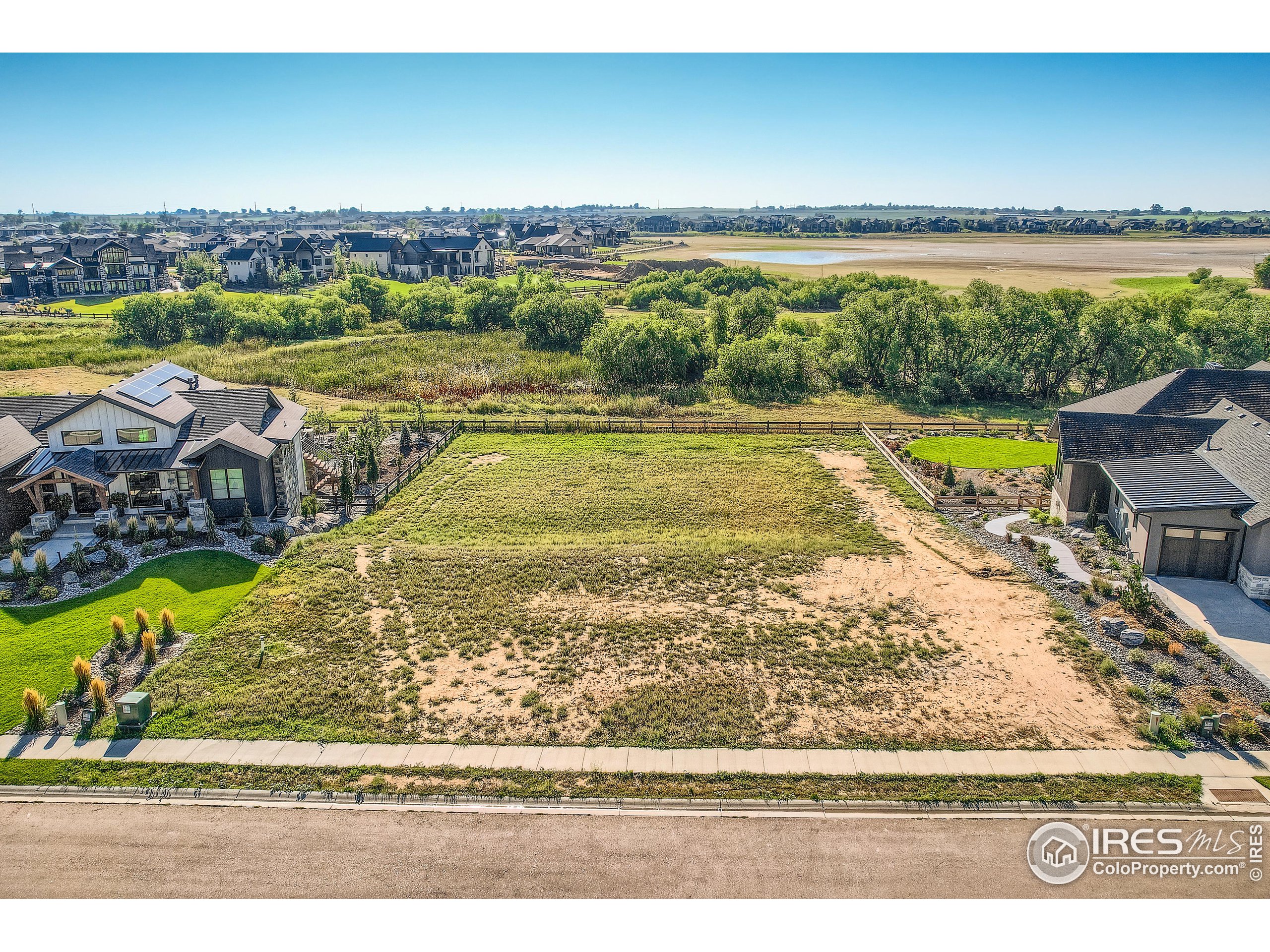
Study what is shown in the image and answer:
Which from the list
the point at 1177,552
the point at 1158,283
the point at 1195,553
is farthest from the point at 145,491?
the point at 1158,283

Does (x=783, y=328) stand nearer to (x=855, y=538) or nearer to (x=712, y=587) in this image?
(x=855, y=538)

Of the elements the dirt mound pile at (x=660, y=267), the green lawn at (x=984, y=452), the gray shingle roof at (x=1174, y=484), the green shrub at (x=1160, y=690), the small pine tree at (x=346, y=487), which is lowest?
the green shrub at (x=1160, y=690)

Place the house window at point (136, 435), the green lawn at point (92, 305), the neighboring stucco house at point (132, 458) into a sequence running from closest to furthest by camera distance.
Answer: the neighboring stucco house at point (132, 458), the house window at point (136, 435), the green lawn at point (92, 305)

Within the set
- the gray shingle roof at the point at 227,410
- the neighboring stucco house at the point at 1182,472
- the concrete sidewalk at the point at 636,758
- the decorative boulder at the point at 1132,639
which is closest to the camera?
the concrete sidewalk at the point at 636,758

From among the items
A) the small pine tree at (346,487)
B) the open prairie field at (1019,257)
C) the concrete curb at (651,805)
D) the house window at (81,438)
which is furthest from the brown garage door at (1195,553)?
the open prairie field at (1019,257)

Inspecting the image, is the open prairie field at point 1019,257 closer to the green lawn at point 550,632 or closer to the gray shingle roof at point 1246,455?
the gray shingle roof at point 1246,455

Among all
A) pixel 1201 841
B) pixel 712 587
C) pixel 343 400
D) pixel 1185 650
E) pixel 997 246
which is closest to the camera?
pixel 1201 841

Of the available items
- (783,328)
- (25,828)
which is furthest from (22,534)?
(783,328)

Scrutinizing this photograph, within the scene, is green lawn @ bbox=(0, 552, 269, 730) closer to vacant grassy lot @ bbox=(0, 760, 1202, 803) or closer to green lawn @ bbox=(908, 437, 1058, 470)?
vacant grassy lot @ bbox=(0, 760, 1202, 803)
